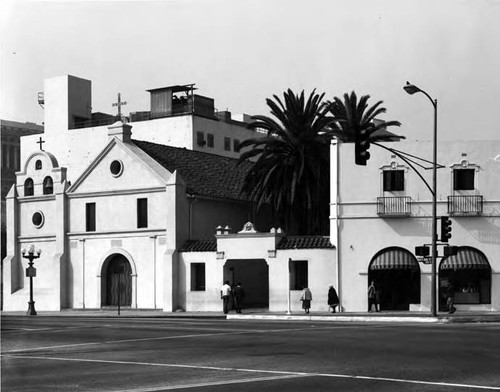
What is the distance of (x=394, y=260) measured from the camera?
50.5 metres

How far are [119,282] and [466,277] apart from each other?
20.9 m

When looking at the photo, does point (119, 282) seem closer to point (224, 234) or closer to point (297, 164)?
point (224, 234)

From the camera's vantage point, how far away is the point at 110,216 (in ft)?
195

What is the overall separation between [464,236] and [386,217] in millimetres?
4020

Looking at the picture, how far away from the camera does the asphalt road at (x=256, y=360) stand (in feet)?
55.3

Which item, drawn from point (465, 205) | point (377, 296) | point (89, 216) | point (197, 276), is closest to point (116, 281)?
point (89, 216)

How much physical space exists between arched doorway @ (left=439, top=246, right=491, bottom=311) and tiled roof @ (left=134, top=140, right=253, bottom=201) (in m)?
15.7

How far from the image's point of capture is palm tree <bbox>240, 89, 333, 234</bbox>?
56.8 metres

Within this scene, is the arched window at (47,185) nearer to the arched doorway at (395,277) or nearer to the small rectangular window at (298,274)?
the small rectangular window at (298,274)

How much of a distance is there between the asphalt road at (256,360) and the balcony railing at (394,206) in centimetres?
1866

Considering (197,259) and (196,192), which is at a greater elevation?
(196,192)

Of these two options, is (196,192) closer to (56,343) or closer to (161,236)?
(161,236)

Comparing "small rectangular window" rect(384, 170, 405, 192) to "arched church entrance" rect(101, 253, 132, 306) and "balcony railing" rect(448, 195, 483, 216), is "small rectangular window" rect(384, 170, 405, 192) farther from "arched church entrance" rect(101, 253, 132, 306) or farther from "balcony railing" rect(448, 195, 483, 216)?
"arched church entrance" rect(101, 253, 132, 306)

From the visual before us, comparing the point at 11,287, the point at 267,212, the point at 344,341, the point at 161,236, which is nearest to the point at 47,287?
the point at 11,287
